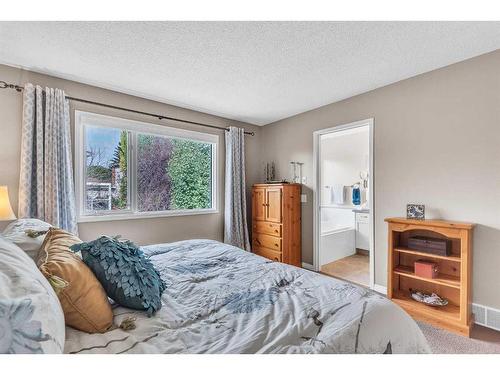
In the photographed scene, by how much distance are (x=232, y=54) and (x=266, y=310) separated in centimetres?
201

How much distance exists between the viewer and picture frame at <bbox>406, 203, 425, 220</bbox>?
8.14 ft

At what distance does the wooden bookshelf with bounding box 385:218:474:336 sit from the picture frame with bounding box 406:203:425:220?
5.7 inches

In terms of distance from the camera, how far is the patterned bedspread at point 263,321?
895mm

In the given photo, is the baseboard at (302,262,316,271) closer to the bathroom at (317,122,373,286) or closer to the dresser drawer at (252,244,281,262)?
the bathroom at (317,122,373,286)

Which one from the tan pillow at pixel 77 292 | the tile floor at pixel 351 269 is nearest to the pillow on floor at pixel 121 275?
the tan pillow at pixel 77 292

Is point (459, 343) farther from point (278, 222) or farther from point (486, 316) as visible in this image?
point (278, 222)

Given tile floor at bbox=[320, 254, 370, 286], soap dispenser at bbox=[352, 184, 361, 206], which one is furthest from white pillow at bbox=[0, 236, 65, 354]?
soap dispenser at bbox=[352, 184, 361, 206]

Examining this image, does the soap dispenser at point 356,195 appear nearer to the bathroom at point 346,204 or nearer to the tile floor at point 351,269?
the bathroom at point 346,204

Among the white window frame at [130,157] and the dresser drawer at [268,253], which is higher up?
the white window frame at [130,157]

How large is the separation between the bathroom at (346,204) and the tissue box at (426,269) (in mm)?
1550

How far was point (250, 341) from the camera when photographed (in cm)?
90

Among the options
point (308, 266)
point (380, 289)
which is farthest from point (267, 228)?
point (380, 289)

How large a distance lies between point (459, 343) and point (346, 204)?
10.5ft
